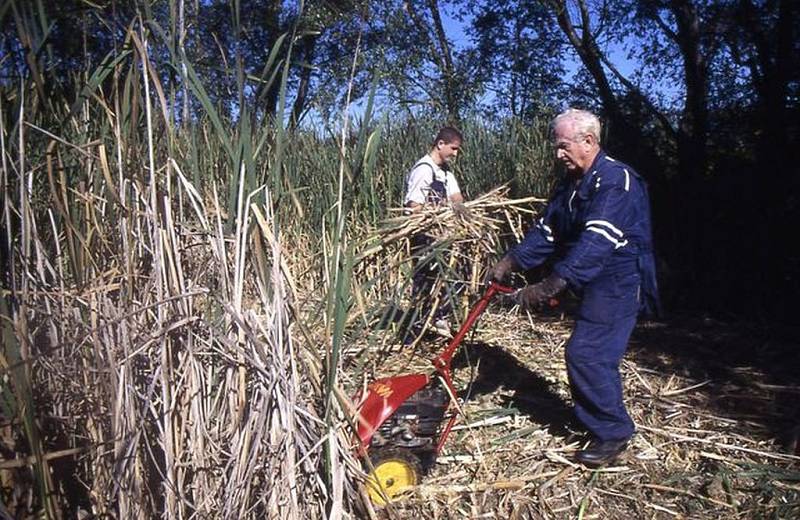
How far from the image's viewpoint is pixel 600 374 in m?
3.42

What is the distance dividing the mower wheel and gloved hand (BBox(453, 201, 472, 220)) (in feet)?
3.59

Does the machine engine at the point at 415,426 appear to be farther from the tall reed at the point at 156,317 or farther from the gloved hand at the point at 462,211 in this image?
the gloved hand at the point at 462,211

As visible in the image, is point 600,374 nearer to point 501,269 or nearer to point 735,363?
point 501,269

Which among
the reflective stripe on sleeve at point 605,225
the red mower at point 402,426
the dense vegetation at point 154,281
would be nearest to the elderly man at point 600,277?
the reflective stripe on sleeve at point 605,225

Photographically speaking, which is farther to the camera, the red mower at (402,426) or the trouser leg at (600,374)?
the trouser leg at (600,374)

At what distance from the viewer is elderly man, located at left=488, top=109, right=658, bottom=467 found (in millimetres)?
3252

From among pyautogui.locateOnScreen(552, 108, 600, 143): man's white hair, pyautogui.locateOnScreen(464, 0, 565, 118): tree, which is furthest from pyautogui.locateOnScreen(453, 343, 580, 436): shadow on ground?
pyautogui.locateOnScreen(464, 0, 565, 118): tree

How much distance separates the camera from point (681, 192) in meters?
7.32

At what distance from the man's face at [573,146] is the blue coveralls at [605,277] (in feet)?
0.19

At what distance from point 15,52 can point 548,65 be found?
15737 millimetres

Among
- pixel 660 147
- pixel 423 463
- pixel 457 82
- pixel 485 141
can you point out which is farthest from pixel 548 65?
pixel 423 463

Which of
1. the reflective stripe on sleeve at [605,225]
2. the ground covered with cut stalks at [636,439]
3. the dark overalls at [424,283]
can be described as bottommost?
the ground covered with cut stalks at [636,439]

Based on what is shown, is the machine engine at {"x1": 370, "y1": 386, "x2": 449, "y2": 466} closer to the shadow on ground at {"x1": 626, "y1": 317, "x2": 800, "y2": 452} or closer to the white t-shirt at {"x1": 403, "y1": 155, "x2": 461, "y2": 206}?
the shadow on ground at {"x1": 626, "y1": 317, "x2": 800, "y2": 452}

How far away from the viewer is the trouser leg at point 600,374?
11.2 ft
